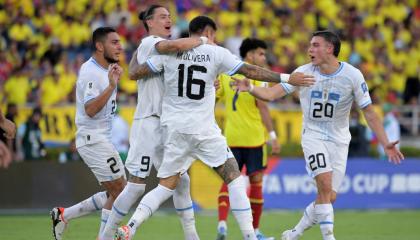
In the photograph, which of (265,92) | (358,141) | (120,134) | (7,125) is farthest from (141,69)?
(358,141)

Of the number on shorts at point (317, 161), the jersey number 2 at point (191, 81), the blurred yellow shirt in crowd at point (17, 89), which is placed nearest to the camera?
the jersey number 2 at point (191, 81)

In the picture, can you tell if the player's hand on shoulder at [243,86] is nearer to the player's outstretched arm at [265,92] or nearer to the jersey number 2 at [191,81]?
the player's outstretched arm at [265,92]

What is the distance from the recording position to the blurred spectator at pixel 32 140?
2042 cm

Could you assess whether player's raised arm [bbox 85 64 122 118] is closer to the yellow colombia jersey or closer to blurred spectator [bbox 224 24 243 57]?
the yellow colombia jersey

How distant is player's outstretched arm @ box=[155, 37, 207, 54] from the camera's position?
11.4 m

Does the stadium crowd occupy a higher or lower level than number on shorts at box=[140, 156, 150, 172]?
higher

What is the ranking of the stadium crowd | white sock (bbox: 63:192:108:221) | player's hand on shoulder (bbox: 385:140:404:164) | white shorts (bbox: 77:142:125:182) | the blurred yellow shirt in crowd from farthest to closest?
the stadium crowd
the blurred yellow shirt in crowd
white sock (bbox: 63:192:108:221)
white shorts (bbox: 77:142:125:182)
player's hand on shoulder (bbox: 385:140:404:164)

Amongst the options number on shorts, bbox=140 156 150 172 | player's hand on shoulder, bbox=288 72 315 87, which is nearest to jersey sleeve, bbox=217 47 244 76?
player's hand on shoulder, bbox=288 72 315 87

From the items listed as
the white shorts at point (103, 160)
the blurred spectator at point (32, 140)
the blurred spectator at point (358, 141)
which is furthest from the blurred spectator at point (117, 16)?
the white shorts at point (103, 160)

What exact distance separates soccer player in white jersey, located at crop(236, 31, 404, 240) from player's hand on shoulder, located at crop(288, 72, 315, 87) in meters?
0.84

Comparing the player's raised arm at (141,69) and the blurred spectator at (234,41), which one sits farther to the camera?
the blurred spectator at (234,41)

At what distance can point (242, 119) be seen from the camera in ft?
48.8

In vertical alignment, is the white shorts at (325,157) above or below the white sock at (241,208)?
above

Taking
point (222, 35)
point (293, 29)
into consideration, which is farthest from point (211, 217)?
point (293, 29)
